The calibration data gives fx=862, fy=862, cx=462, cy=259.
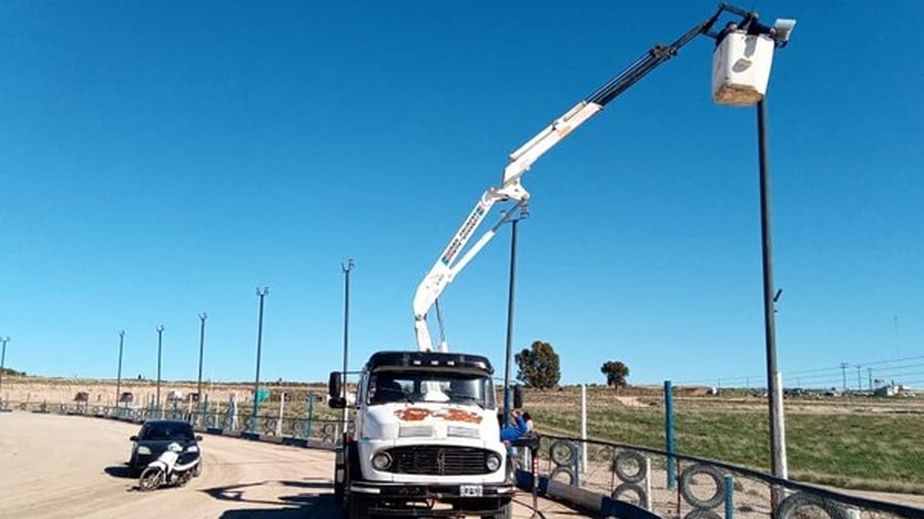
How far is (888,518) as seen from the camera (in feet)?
21.9

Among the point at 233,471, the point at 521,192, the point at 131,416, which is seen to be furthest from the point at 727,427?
the point at 131,416

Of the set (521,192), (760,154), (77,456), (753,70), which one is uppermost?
(521,192)

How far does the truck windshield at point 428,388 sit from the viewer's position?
1316 centimetres

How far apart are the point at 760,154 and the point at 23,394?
5669 inches

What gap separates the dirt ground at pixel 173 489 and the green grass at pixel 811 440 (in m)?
13.1

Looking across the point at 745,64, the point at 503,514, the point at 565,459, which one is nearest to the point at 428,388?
the point at 503,514

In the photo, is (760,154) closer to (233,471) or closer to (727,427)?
(233,471)

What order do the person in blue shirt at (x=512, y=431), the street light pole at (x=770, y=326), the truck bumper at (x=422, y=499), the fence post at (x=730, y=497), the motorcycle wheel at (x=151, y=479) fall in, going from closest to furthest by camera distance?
the street light pole at (x=770, y=326), the fence post at (x=730, y=497), the truck bumper at (x=422, y=499), the person in blue shirt at (x=512, y=431), the motorcycle wheel at (x=151, y=479)

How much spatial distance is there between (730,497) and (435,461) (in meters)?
3.89

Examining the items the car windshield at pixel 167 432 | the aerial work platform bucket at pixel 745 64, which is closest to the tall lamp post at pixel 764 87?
the aerial work platform bucket at pixel 745 64

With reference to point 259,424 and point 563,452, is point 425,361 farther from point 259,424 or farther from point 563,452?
point 259,424

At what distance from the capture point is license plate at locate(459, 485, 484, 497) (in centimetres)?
1172

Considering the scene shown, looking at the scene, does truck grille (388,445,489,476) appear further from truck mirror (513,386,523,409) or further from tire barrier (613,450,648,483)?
tire barrier (613,450,648,483)

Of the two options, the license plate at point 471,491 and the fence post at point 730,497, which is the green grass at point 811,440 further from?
the license plate at point 471,491
